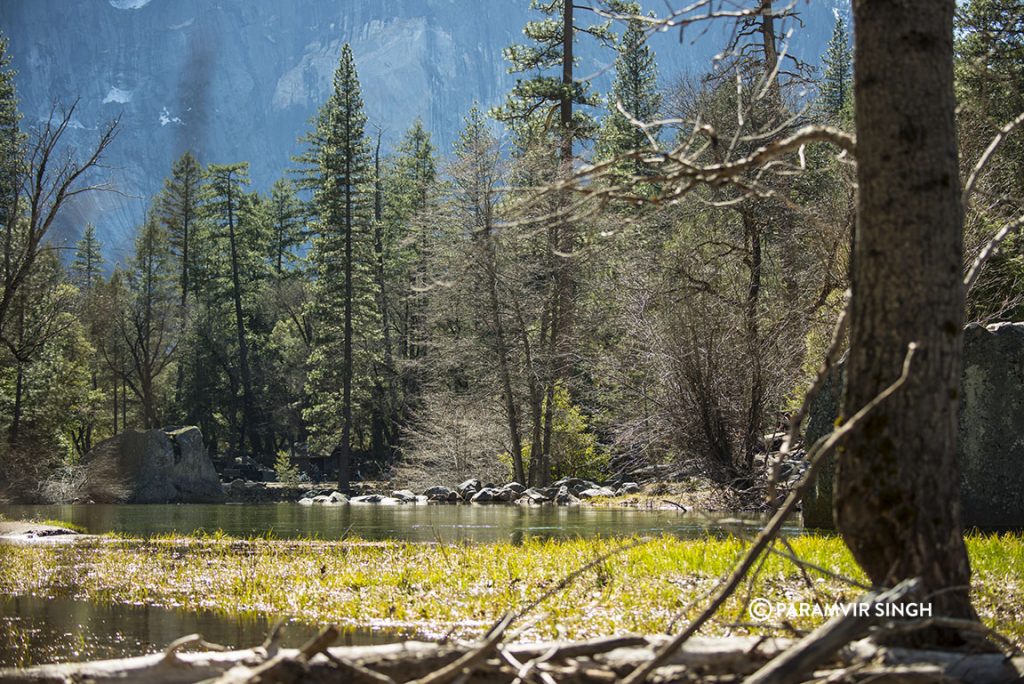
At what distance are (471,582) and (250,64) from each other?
201 meters

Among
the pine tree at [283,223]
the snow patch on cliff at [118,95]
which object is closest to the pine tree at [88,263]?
the pine tree at [283,223]

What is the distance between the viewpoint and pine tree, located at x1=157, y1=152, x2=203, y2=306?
2080 inches

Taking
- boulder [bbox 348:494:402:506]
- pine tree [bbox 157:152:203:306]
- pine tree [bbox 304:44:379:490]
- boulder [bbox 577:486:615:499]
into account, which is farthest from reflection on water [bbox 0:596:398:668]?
pine tree [bbox 157:152:203:306]

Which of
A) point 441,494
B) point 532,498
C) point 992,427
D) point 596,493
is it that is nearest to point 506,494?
point 532,498

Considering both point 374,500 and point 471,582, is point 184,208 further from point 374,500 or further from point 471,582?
point 471,582

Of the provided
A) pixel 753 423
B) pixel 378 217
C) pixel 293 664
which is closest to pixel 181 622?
pixel 293 664

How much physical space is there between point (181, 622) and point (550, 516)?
13.0 metres

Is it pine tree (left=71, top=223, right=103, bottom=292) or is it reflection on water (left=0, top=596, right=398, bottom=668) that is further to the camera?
pine tree (left=71, top=223, right=103, bottom=292)

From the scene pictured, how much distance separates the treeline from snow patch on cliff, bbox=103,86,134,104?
13142cm

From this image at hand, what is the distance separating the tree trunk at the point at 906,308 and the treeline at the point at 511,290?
0.52m

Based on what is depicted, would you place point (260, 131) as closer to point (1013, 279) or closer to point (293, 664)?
point (1013, 279)

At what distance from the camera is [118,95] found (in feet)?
597

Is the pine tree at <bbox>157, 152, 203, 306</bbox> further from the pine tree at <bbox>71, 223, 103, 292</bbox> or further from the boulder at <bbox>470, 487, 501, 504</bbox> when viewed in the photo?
the boulder at <bbox>470, 487, 501, 504</bbox>

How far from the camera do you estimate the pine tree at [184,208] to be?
52844 mm
